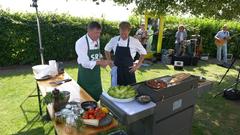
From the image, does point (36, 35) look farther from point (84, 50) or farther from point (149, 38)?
point (84, 50)

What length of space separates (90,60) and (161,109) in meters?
1.51

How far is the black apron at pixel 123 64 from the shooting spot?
452 cm

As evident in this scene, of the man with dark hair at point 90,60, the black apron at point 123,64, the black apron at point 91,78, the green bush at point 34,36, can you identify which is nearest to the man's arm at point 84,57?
the man with dark hair at point 90,60

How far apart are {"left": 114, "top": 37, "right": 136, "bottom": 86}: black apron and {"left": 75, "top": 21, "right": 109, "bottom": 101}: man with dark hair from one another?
0.44 meters

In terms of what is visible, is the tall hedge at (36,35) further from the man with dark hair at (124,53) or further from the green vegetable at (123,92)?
the green vegetable at (123,92)

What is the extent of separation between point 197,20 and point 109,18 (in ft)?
15.0

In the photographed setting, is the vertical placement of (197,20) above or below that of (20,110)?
above

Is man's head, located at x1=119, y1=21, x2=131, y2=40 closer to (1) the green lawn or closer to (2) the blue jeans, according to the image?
(1) the green lawn

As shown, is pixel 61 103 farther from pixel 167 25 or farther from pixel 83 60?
pixel 167 25

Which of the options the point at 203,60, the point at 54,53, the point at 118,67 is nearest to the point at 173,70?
the point at 203,60

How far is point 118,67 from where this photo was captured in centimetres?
466

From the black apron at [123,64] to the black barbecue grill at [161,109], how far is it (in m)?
1.19

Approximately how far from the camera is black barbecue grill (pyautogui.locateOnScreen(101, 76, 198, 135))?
9.56ft

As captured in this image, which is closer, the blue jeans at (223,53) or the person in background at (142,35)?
the person in background at (142,35)
